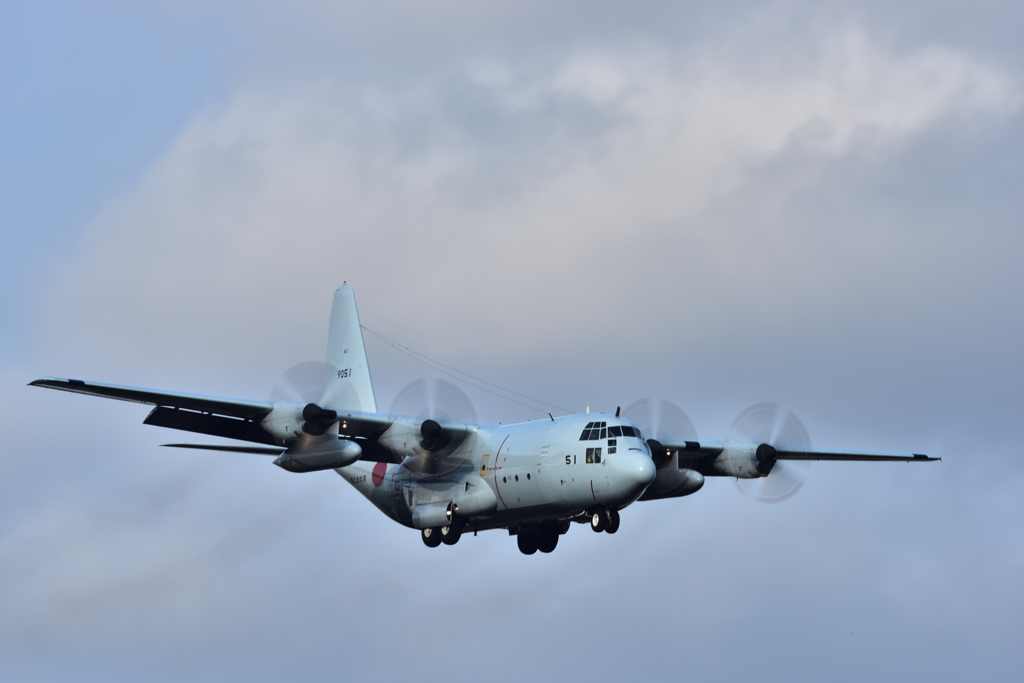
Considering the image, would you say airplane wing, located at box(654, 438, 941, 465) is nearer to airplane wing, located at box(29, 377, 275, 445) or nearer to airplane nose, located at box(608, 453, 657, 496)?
airplane nose, located at box(608, 453, 657, 496)

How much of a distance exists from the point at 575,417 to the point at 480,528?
4.49 metres

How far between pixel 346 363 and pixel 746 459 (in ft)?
42.3

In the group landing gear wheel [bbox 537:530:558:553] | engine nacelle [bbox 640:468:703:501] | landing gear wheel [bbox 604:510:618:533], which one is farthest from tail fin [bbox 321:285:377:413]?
landing gear wheel [bbox 604:510:618:533]

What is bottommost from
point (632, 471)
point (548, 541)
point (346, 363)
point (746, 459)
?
point (632, 471)

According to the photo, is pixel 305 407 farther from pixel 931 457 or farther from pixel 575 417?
pixel 931 457

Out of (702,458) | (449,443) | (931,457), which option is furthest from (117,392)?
(931,457)

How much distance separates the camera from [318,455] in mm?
29094

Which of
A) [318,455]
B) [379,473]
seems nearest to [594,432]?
[318,455]

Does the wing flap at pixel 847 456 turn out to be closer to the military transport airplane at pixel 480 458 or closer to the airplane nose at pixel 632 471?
the military transport airplane at pixel 480 458

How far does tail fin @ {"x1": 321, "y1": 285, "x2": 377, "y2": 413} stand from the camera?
123 ft

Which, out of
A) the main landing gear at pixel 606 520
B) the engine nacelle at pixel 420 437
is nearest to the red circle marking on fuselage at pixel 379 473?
the engine nacelle at pixel 420 437

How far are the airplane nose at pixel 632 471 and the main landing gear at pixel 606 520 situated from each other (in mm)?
1270

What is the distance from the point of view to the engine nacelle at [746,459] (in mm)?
34469

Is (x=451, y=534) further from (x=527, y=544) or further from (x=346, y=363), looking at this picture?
(x=346, y=363)
